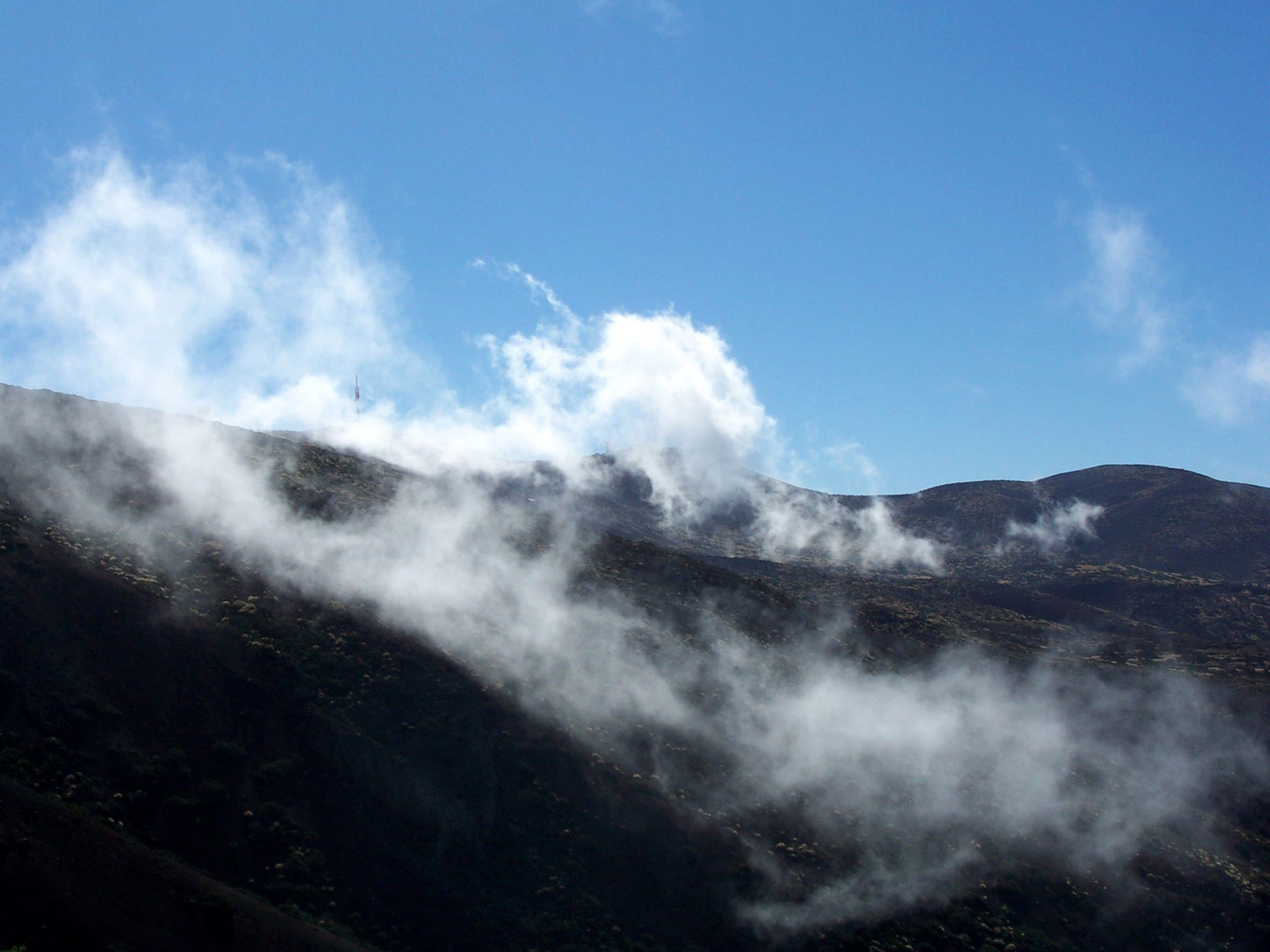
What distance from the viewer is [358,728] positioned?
121 ft

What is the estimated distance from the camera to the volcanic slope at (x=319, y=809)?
85.0 feet

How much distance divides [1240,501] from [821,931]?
13700 centimetres

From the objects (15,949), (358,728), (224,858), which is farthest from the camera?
(358,728)

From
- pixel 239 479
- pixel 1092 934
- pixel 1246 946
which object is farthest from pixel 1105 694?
pixel 239 479

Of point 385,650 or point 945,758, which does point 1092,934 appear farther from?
point 385,650

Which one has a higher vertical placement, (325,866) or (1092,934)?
(325,866)

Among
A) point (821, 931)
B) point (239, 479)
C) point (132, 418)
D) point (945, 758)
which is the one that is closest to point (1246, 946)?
point (945, 758)

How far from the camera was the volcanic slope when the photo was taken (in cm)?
2591

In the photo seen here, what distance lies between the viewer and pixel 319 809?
32469 millimetres

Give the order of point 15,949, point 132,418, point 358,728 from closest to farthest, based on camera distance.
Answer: point 15,949 → point 358,728 → point 132,418

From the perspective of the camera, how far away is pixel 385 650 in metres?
43.5

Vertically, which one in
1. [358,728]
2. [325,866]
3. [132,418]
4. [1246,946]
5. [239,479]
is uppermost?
[132,418]

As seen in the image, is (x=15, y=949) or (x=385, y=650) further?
(x=385, y=650)

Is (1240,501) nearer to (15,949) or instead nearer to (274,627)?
(274,627)
